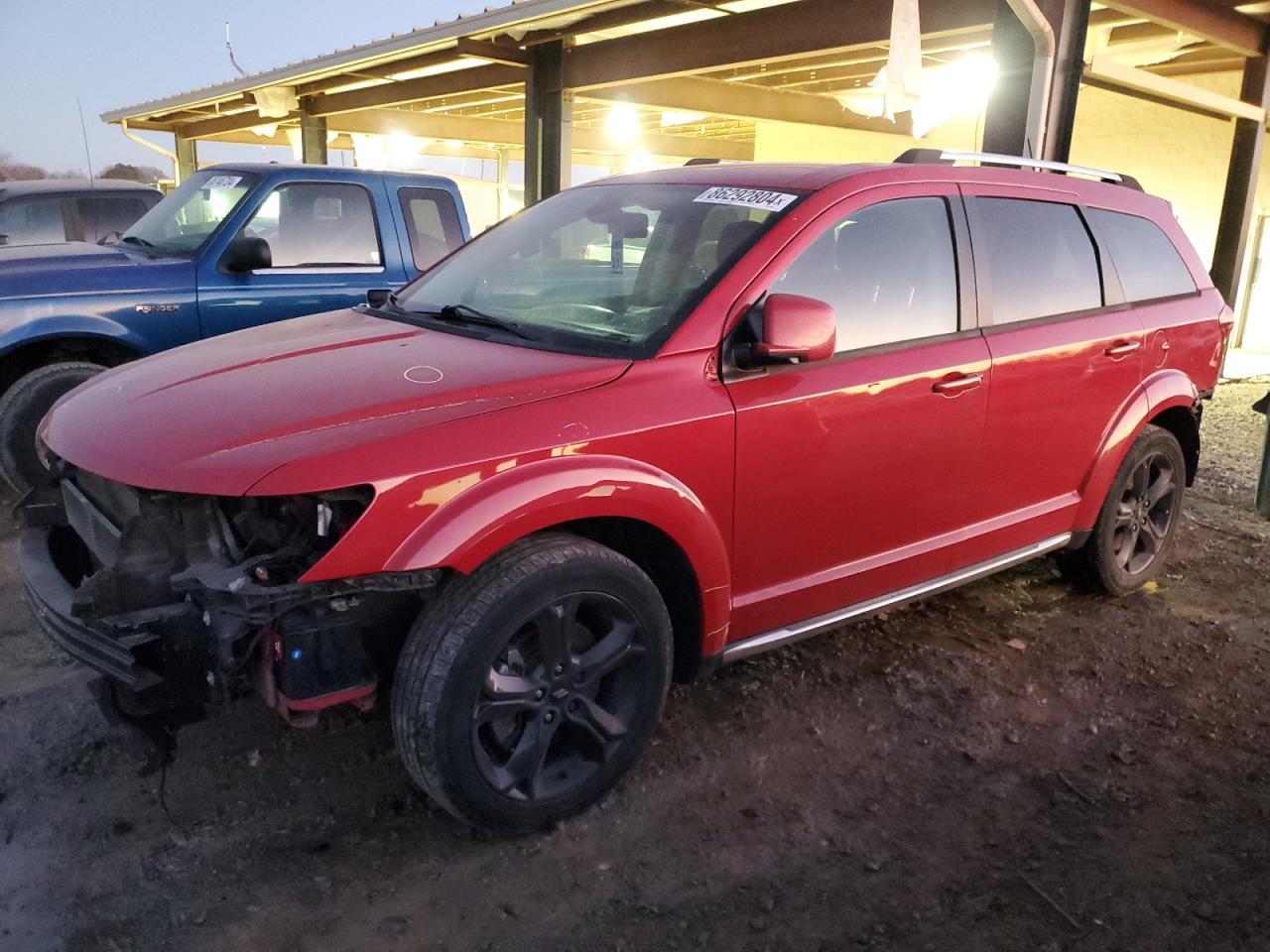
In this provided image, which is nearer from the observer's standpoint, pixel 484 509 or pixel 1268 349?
pixel 484 509

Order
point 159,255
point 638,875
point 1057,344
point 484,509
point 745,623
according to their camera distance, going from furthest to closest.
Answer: point 159,255
point 1057,344
point 745,623
point 638,875
point 484,509

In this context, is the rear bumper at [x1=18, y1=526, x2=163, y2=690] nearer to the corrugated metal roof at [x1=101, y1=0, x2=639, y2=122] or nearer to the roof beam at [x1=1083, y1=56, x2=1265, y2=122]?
the corrugated metal roof at [x1=101, y1=0, x2=639, y2=122]

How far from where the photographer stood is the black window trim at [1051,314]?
144 inches

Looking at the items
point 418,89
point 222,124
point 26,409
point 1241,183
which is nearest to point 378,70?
point 418,89

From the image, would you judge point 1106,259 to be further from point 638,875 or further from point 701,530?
point 638,875

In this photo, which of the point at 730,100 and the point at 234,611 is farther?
the point at 730,100

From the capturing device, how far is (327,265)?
6.03 meters

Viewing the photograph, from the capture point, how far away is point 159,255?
5734mm

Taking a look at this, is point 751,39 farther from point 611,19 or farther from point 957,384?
point 957,384

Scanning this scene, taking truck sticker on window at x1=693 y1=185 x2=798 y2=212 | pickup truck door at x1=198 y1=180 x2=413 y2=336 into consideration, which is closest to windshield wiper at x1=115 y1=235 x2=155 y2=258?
pickup truck door at x1=198 y1=180 x2=413 y2=336

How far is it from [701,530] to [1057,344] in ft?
6.07

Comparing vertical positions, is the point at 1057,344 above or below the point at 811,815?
above

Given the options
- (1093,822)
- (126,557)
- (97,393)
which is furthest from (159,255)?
(1093,822)

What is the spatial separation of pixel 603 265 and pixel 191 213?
3.70m
